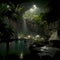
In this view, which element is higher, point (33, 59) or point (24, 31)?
point (24, 31)

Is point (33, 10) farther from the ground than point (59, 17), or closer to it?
farther from the ground

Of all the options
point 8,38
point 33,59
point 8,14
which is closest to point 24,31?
point 8,14

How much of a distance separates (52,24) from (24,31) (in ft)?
38.2

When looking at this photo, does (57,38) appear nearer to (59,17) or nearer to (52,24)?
(52,24)

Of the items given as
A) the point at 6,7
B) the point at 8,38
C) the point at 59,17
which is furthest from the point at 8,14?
the point at 59,17

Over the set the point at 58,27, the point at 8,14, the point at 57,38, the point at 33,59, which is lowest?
the point at 33,59

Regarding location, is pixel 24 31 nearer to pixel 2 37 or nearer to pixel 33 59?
pixel 2 37

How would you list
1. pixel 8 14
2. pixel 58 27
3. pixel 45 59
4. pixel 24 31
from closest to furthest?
pixel 45 59
pixel 58 27
pixel 8 14
pixel 24 31

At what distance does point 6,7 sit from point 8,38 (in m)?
3.23

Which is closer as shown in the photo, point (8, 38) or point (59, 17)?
point (59, 17)

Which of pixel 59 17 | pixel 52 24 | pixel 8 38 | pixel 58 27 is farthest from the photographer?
pixel 8 38

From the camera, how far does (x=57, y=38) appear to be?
13.3m

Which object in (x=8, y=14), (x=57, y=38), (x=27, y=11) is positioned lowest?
(x=57, y=38)

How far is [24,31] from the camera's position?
2500cm
